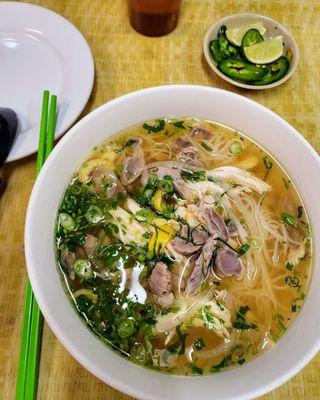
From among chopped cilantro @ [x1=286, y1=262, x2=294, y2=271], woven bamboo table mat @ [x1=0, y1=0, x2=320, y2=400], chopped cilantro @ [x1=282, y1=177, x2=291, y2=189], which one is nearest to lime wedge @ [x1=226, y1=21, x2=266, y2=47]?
woven bamboo table mat @ [x1=0, y1=0, x2=320, y2=400]

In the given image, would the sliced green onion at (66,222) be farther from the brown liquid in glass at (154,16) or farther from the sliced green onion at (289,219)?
the brown liquid in glass at (154,16)

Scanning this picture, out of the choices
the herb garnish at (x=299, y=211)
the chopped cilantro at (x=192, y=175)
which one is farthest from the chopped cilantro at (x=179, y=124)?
the herb garnish at (x=299, y=211)

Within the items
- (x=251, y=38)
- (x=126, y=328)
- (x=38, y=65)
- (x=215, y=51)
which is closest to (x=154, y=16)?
(x=215, y=51)

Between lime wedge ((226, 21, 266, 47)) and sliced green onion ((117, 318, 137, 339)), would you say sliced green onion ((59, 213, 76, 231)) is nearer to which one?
sliced green onion ((117, 318, 137, 339))

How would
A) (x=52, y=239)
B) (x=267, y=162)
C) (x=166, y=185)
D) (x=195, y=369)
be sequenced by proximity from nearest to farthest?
(x=195, y=369)
(x=52, y=239)
(x=166, y=185)
(x=267, y=162)

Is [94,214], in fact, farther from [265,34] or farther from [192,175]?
[265,34]

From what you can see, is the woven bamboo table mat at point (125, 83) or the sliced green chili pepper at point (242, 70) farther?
the sliced green chili pepper at point (242, 70)

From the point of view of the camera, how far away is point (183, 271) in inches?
54.9

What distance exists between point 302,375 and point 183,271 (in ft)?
1.88

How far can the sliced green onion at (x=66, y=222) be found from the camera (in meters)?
1.43

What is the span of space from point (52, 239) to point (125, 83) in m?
0.96

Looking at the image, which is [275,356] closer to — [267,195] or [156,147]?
[267,195]

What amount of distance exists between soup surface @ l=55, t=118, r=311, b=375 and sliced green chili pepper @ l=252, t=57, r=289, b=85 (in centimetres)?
44

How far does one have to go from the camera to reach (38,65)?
6.49ft
